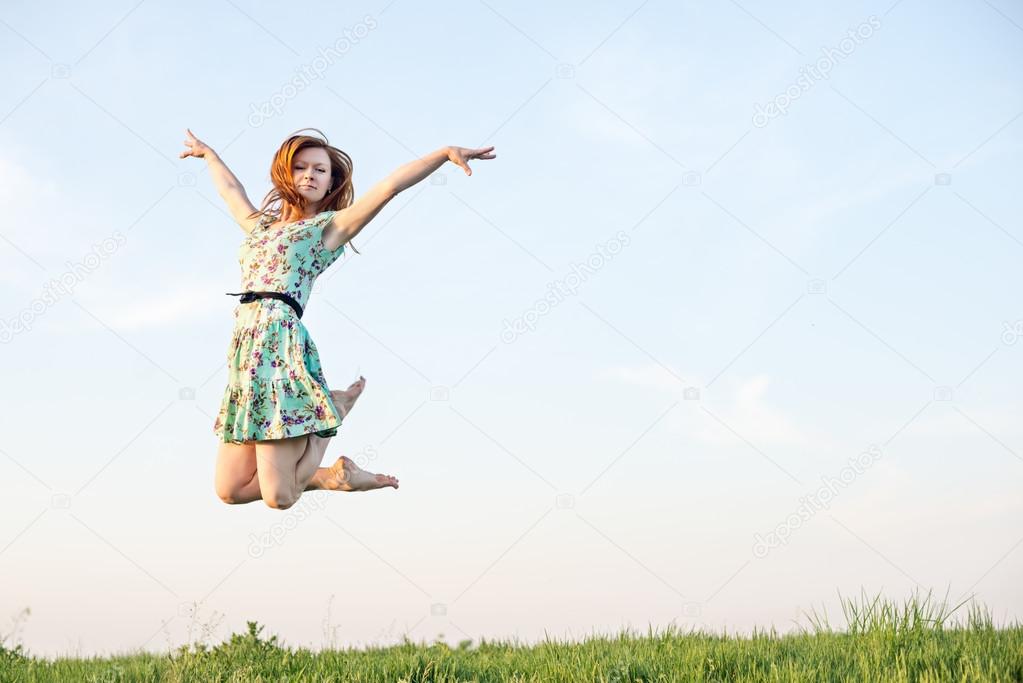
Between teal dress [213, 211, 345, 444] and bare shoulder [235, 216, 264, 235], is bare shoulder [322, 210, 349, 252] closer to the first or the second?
teal dress [213, 211, 345, 444]

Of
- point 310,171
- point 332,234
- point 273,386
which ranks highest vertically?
point 310,171

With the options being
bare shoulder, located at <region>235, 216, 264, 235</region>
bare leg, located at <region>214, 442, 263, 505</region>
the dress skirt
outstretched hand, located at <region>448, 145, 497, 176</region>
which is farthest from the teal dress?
outstretched hand, located at <region>448, 145, 497, 176</region>

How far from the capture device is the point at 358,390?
21.5ft

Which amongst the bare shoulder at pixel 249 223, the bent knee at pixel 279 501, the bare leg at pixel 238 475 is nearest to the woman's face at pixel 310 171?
the bare shoulder at pixel 249 223

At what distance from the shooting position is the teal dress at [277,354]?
6039 millimetres

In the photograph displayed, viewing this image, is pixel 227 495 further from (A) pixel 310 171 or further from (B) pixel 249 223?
(A) pixel 310 171

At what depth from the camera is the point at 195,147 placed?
7383 mm

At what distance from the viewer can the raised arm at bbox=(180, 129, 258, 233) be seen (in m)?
6.84

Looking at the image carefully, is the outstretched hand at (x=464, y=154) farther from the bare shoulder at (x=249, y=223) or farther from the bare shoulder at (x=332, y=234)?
the bare shoulder at (x=249, y=223)

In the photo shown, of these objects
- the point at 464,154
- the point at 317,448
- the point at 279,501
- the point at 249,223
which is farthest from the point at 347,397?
the point at 464,154

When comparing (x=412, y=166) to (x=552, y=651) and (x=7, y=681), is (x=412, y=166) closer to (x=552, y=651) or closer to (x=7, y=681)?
(x=552, y=651)

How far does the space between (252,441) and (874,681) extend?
3889 mm

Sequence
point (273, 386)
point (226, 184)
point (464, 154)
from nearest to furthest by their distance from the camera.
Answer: point (464, 154)
point (273, 386)
point (226, 184)

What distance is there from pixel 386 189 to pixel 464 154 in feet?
1.84
